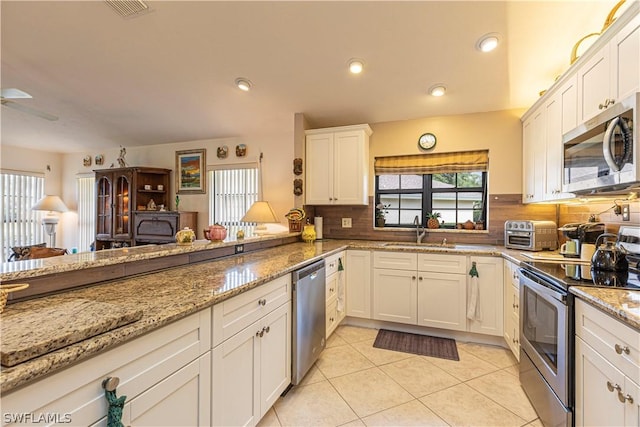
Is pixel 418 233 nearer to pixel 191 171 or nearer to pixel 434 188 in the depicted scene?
pixel 434 188

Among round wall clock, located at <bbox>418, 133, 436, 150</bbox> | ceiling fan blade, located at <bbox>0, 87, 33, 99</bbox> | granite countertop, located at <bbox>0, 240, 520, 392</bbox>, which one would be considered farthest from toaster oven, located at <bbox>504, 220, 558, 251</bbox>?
ceiling fan blade, located at <bbox>0, 87, 33, 99</bbox>

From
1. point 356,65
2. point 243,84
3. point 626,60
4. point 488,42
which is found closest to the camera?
point 626,60

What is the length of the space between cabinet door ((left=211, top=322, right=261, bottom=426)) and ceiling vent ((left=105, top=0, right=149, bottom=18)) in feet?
7.64

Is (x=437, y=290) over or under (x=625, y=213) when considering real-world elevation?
under

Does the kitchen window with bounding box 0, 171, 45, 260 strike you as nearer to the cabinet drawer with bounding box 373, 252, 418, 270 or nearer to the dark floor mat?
the cabinet drawer with bounding box 373, 252, 418, 270

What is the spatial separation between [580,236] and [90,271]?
3177 millimetres

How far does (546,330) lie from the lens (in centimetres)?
167

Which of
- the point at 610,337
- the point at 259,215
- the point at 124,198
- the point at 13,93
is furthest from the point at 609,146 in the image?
the point at 124,198

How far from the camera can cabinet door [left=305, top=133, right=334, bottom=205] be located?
11.6 feet

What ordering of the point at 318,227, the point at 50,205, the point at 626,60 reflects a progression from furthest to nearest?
the point at 50,205, the point at 318,227, the point at 626,60

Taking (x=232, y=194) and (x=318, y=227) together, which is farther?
(x=232, y=194)

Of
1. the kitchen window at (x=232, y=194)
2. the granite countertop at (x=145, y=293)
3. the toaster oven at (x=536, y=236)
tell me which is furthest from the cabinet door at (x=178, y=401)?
the kitchen window at (x=232, y=194)

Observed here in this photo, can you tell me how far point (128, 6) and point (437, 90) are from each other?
8.96 ft

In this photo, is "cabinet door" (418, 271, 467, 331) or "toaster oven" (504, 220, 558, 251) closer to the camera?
"toaster oven" (504, 220, 558, 251)
